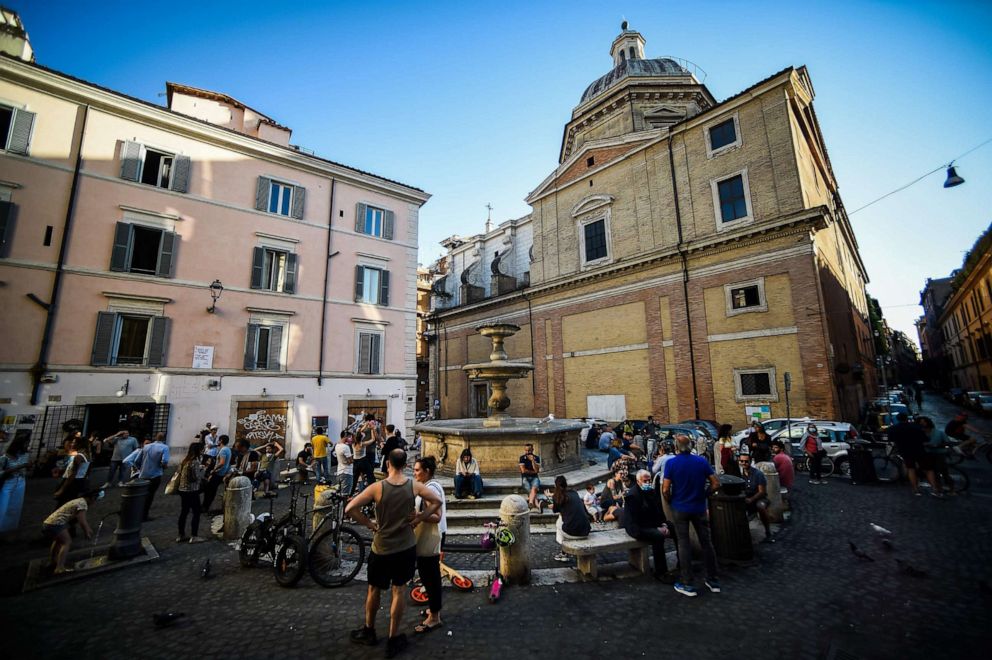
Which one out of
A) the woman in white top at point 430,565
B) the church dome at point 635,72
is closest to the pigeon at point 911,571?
the woman in white top at point 430,565

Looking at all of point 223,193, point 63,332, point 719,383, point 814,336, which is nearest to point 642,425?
point 719,383

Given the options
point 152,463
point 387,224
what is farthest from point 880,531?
point 387,224

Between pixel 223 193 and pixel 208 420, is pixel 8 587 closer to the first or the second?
pixel 208 420

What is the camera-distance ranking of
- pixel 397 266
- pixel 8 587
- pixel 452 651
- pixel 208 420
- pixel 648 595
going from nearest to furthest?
1. pixel 452 651
2. pixel 648 595
3. pixel 8 587
4. pixel 208 420
5. pixel 397 266

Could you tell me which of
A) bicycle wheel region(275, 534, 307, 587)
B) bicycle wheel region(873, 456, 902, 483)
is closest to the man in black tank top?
bicycle wheel region(275, 534, 307, 587)

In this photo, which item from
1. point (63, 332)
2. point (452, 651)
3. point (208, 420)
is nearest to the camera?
point (452, 651)

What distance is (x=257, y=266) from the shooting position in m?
16.6

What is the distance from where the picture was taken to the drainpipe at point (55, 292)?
12.3 m

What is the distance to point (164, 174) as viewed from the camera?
1536cm

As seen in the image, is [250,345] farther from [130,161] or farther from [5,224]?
[130,161]

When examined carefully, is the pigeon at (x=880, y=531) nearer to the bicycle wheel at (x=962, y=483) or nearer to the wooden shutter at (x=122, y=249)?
the bicycle wheel at (x=962, y=483)

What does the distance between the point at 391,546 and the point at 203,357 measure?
1485 cm

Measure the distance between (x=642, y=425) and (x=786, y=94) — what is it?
16.2 meters

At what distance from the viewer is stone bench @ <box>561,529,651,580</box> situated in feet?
16.9
